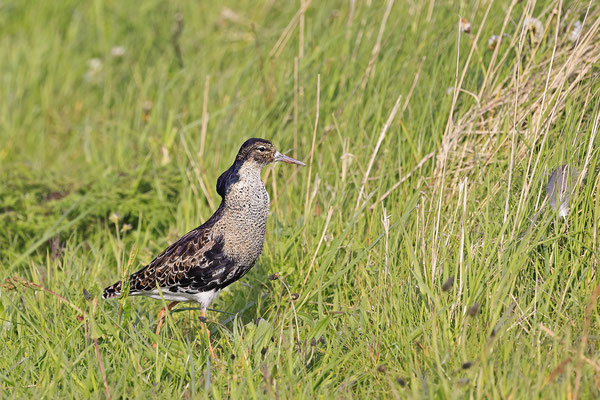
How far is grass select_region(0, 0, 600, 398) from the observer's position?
12.8 ft

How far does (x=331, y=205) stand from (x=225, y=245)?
1148 millimetres

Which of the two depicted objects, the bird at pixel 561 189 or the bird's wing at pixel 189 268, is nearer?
the bird at pixel 561 189

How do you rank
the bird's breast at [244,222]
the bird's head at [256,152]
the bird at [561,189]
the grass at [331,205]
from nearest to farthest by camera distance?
the grass at [331,205] → the bird at [561,189] → the bird's breast at [244,222] → the bird's head at [256,152]

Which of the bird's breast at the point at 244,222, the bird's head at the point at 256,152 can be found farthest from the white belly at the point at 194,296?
the bird's head at the point at 256,152

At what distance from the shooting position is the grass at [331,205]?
3.90 metres

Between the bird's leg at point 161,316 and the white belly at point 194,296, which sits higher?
the white belly at point 194,296

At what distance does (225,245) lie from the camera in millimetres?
4477

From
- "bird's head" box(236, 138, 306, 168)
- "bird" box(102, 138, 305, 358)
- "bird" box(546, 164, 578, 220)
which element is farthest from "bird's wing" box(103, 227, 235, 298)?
"bird" box(546, 164, 578, 220)

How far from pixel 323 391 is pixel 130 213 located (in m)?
3.17

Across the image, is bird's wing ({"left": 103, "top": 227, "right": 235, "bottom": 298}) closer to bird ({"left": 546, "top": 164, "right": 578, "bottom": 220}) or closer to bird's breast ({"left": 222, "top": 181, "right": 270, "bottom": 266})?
bird's breast ({"left": 222, "top": 181, "right": 270, "bottom": 266})

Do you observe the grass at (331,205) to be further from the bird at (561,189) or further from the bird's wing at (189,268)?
the bird's wing at (189,268)

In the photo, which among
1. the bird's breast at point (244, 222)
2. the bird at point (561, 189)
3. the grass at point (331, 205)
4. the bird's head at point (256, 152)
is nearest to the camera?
the grass at point (331, 205)

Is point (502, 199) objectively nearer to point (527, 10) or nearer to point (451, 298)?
point (451, 298)

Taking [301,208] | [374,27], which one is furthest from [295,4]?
[301,208]
